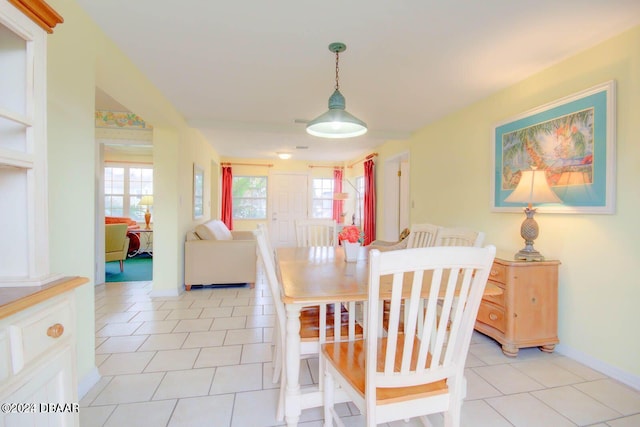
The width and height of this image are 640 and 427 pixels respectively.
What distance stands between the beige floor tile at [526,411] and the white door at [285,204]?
5.97 meters

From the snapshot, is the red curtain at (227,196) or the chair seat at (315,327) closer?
the chair seat at (315,327)

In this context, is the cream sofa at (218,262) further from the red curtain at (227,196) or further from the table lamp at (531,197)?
the red curtain at (227,196)

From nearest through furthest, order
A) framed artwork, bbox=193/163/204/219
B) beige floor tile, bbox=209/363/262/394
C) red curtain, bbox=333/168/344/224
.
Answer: beige floor tile, bbox=209/363/262/394 < framed artwork, bbox=193/163/204/219 < red curtain, bbox=333/168/344/224

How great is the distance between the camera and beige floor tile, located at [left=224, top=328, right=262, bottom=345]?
8.09 ft

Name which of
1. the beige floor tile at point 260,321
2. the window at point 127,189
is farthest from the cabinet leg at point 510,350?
the window at point 127,189

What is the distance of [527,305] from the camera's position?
2244mm

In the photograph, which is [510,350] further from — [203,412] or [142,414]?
[142,414]

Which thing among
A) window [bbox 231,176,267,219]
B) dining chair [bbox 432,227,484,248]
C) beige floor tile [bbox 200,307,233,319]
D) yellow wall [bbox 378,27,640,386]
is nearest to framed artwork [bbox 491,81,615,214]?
yellow wall [bbox 378,27,640,386]

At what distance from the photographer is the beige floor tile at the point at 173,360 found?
2051mm

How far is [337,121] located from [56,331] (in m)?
1.63

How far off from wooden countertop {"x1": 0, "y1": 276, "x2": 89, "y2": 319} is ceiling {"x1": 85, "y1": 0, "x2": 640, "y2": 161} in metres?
1.55

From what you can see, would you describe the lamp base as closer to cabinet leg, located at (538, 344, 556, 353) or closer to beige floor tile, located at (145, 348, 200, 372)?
cabinet leg, located at (538, 344, 556, 353)

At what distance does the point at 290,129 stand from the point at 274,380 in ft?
10.3

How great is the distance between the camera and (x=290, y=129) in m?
4.12
